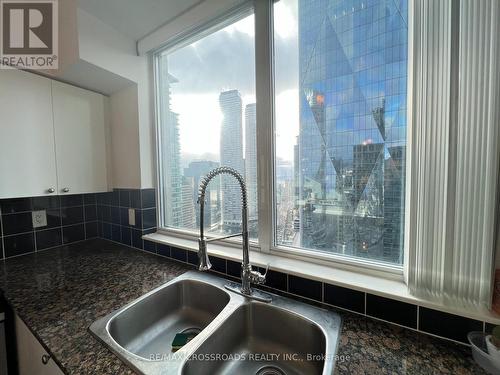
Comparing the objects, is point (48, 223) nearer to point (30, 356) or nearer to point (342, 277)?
point (30, 356)

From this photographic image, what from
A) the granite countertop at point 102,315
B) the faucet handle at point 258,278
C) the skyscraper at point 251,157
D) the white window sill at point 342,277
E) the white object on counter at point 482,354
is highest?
the skyscraper at point 251,157

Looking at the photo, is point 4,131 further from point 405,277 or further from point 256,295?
point 405,277

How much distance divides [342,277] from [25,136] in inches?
71.5

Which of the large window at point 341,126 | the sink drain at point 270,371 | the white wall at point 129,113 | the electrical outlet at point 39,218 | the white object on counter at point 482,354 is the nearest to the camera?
the white object on counter at point 482,354

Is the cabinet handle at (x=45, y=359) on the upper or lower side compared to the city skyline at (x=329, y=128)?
lower

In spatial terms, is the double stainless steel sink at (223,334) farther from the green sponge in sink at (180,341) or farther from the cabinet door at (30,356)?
the cabinet door at (30,356)

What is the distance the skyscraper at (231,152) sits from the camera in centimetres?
124

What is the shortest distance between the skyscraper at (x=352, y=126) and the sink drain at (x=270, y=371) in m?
0.51

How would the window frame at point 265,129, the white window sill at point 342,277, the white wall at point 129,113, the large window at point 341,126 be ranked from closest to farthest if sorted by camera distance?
1. the white window sill at point 342,277
2. the large window at point 341,126
3. the window frame at point 265,129
4. the white wall at point 129,113

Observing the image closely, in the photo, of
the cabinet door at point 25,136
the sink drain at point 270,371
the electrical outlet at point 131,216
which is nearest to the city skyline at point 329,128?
the sink drain at point 270,371

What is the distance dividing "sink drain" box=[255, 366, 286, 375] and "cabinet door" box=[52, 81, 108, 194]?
60.1 inches

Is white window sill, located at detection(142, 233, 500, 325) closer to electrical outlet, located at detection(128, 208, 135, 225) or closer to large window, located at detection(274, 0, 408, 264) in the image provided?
large window, located at detection(274, 0, 408, 264)

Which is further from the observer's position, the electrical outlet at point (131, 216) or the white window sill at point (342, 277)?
the electrical outlet at point (131, 216)

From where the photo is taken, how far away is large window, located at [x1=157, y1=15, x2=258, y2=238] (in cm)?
121
